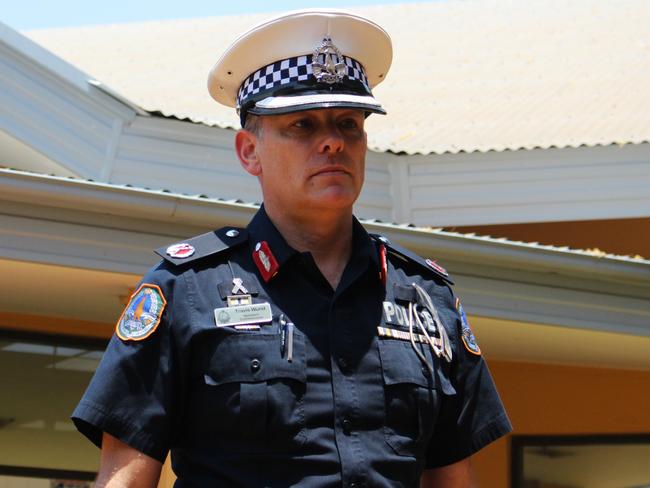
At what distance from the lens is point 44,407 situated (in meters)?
6.24

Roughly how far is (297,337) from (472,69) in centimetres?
761

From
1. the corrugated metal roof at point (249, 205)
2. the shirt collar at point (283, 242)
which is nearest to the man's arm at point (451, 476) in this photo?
the shirt collar at point (283, 242)

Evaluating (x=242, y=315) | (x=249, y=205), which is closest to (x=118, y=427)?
(x=242, y=315)

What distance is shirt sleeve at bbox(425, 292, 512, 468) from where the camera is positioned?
2547 mm

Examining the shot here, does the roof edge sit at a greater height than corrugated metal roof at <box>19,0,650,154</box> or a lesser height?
lesser

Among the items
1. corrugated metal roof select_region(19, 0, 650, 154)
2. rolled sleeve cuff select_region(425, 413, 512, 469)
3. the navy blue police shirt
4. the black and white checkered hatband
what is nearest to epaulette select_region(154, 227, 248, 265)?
the navy blue police shirt

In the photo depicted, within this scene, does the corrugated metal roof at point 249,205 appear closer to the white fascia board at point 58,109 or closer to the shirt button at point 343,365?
the white fascia board at point 58,109

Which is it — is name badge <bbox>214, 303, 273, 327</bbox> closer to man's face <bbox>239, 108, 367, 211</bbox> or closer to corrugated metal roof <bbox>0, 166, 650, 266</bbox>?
man's face <bbox>239, 108, 367, 211</bbox>

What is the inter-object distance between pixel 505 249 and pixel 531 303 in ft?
1.17

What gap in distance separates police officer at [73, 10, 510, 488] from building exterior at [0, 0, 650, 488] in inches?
73.2

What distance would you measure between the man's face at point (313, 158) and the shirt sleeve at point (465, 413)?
0.38 m

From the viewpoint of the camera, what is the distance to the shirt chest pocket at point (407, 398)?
2.38m

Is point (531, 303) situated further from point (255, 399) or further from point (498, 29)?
point (498, 29)

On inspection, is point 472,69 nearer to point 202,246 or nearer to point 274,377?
point 202,246
